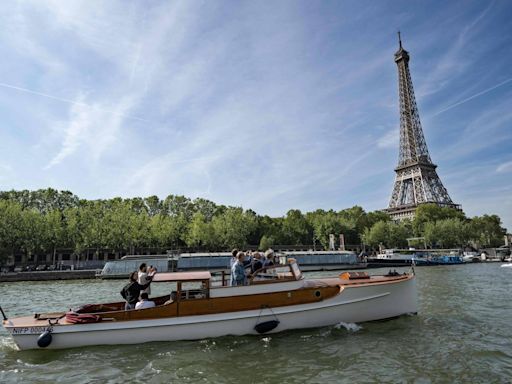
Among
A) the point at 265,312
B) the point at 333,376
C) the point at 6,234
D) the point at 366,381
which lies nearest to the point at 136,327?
the point at 265,312

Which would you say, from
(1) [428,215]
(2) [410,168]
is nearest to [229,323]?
(1) [428,215]

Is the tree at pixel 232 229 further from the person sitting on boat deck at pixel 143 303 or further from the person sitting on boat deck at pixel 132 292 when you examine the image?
the person sitting on boat deck at pixel 143 303

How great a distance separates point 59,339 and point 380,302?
11.2 metres

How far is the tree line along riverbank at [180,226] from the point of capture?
62.8 meters

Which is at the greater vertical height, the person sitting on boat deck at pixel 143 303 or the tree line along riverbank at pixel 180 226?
the tree line along riverbank at pixel 180 226

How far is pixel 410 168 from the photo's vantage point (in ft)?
379

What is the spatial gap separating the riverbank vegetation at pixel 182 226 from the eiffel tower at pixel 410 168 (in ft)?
25.8

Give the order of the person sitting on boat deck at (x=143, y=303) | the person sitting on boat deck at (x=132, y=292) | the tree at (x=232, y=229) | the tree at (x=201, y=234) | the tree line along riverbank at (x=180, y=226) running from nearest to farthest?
the person sitting on boat deck at (x=143, y=303) → the person sitting on boat deck at (x=132, y=292) → the tree line along riverbank at (x=180, y=226) → the tree at (x=201, y=234) → the tree at (x=232, y=229)

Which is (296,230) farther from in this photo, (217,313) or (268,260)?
(217,313)

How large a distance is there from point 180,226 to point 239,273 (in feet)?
214

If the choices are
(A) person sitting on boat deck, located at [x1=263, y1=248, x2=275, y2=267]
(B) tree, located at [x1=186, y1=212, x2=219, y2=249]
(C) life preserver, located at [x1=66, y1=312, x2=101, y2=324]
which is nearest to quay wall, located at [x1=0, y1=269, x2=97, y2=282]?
(B) tree, located at [x1=186, y1=212, x2=219, y2=249]

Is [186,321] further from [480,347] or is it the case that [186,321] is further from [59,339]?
[480,347]

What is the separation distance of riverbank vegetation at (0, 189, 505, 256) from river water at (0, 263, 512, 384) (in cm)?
5439

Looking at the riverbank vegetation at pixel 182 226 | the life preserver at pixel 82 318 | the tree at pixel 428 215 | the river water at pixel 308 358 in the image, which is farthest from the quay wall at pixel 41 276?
the tree at pixel 428 215
